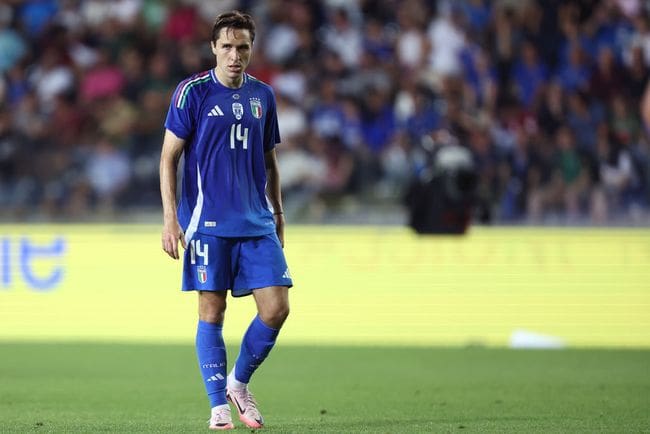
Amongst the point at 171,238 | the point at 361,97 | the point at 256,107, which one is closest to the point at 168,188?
the point at 171,238

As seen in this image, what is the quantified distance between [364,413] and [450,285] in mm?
5994

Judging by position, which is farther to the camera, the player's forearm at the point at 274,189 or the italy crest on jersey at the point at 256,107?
the player's forearm at the point at 274,189

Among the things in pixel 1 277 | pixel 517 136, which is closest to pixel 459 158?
pixel 517 136

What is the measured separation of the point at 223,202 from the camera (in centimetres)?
711

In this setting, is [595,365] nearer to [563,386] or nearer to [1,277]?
[563,386]

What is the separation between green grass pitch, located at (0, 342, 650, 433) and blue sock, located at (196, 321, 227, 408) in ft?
0.86

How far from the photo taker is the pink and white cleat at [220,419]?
23.0ft

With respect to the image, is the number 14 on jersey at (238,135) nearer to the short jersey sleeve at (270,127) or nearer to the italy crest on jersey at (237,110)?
the italy crest on jersey at (237,110)

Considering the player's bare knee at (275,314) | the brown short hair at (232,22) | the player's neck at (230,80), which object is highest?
the brown short hair at (232,22)

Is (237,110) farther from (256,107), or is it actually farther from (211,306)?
(211,306)

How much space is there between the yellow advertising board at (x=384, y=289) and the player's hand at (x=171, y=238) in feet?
22.4

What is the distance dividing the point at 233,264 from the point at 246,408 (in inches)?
31.7

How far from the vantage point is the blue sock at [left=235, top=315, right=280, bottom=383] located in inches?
285

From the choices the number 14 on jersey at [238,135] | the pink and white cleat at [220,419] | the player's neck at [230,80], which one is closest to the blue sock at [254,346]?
the pink and white cleat at [220,419]
